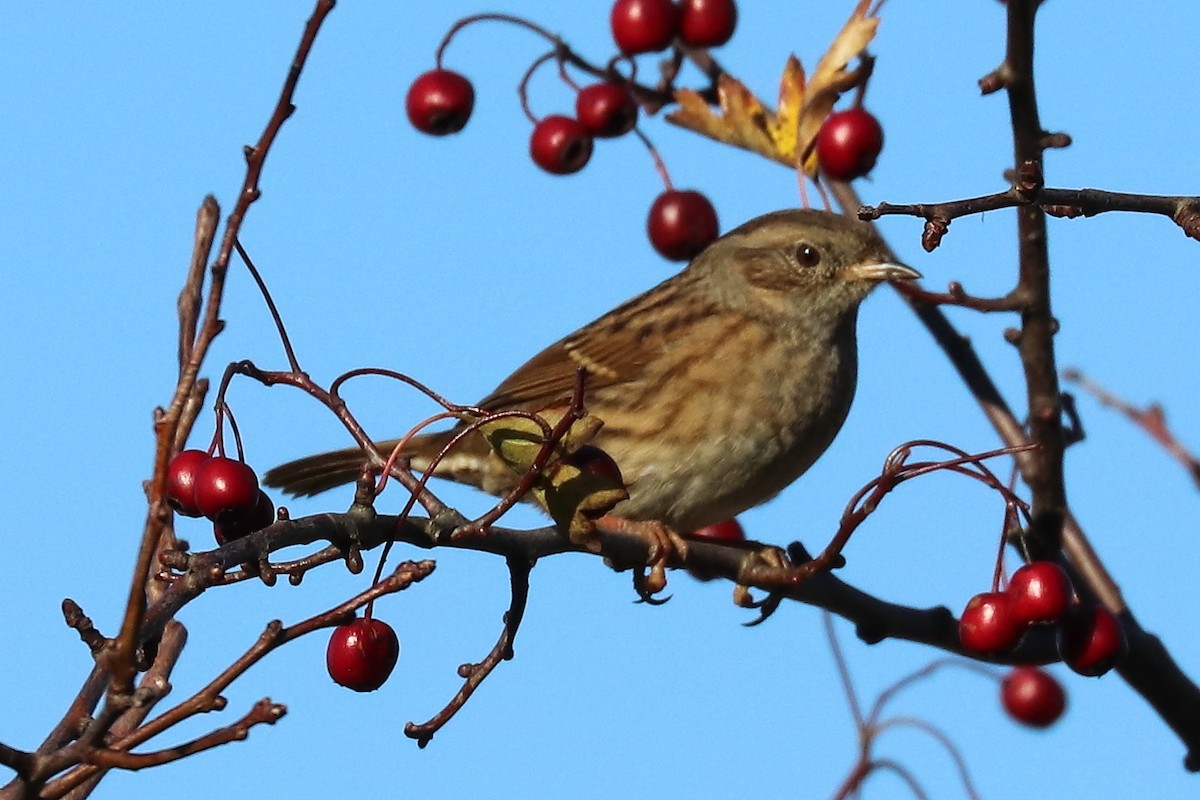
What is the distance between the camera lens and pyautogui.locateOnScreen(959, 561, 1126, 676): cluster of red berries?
3305 mm

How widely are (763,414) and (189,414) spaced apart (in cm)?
252

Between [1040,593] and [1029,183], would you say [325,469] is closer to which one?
[1040,593]

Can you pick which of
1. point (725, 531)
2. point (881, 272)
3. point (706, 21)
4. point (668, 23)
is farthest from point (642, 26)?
point (725, 531)

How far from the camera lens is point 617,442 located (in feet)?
16.3

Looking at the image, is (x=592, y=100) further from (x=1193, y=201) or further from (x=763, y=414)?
(x=1193, y=201)

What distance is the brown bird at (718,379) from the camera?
485cm

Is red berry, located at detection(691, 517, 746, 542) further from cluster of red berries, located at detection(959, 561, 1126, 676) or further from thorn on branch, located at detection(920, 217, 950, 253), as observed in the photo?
thorn on branch, located at detection(920, 217, 950, 253)

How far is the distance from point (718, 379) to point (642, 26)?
97cm

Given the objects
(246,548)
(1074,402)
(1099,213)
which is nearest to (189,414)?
(246,548)

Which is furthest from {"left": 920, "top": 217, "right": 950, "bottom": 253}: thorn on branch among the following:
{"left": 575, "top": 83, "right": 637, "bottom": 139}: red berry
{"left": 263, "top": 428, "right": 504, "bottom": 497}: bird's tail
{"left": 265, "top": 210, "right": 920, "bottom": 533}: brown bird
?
{"left": 263, "top": 428, "right": 504, "bottom": 497}: bird's tail

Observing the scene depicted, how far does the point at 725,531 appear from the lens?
5.20 meters

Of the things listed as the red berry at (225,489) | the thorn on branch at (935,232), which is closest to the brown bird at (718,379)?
the red berry at (225,489)

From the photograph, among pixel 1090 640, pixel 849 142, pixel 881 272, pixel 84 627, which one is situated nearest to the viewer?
pixel 84 627

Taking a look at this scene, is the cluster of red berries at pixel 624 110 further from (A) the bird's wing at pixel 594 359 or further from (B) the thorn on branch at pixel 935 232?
(B) the thorn on branch at pixel 935 232
